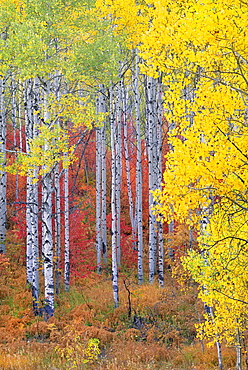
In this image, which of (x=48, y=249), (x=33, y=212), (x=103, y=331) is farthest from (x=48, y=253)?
(x=103, y=331)

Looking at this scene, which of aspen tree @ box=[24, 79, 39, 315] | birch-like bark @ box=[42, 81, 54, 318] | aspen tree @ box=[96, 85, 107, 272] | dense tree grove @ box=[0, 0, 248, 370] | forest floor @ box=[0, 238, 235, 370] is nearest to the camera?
dense tree grove @ box=[0, 0, 248, 370]

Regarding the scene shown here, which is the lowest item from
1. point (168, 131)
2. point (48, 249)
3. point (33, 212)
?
point (48, 249)

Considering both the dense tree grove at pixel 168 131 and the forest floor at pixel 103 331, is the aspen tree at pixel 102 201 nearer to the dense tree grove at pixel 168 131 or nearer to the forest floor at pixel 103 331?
the dense tree grove at pixel 168 131

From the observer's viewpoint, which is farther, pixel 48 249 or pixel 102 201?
pixel 102 201

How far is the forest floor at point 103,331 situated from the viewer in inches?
296

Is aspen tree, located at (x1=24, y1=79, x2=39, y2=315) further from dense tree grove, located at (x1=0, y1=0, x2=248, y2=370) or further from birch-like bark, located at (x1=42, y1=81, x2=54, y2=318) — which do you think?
birch-like bark, located at (x1=42, y1=81, x2=54, y2=318)

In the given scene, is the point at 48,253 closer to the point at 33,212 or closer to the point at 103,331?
the point at 33,212

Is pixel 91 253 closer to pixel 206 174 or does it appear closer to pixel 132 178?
pixel 132 178

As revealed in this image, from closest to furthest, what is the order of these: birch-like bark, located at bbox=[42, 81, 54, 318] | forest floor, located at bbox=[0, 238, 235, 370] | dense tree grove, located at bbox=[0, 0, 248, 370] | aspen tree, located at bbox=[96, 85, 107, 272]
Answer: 1. dense tree grove, located at bbox=[0, 0, 248, 370]
2. forest floor, located at bbox=[0, 238, 235, 370]
3. birch-like bark, located at bbox=[42, 81, 54, 318]
4. aspen tree, located at bbox=[96, 85, 107, 272]

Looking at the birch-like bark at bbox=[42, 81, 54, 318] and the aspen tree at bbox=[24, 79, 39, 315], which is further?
the aspen tree at bbox=[24, 79, 39, 315]

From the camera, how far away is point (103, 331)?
927 cm

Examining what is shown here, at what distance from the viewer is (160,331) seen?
384 inches

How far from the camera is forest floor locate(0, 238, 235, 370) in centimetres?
751

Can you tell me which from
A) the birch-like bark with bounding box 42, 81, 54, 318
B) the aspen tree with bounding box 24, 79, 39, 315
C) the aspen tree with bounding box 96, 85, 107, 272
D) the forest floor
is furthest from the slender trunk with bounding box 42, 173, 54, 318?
the aspen tree with bounding box 96, 85, 107, 272
